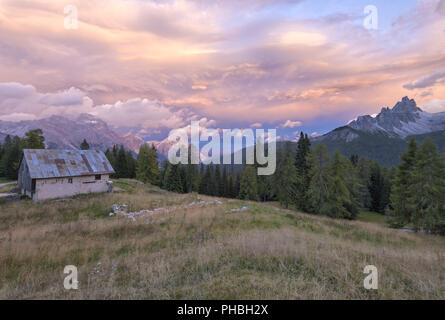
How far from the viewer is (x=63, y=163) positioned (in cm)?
2470

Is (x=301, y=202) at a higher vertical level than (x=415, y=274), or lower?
lower

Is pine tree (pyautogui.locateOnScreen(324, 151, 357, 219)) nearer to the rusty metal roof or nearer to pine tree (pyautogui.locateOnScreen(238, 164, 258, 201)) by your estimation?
pine tree (pyautogui.locateOnScreen(238, 164, 258, 201))

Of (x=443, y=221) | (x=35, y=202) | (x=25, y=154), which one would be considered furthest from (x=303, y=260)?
(x=25, y=154)

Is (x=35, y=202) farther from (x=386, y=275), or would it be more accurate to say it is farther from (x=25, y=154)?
(x=386, y=275)

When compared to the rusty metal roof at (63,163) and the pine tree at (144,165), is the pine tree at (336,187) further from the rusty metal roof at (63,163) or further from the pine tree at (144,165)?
the pine tree at (144,165)

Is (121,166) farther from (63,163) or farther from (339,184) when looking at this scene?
(339,184)

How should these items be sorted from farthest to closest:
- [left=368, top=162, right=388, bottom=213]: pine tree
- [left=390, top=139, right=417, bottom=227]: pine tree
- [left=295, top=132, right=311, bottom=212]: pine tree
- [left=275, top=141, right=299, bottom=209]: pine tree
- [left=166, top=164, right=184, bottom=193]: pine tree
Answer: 1. [left=166, top=164, right=184, bottom=193]: pine tree
2. [left=368, top=162, right=388, bottom=213]: pine tree
3. [left=275, top=141, right=299, bottom=209]: pine tree
4. [left=295, top=132, right=311, bottom=212]: pine tree
5. [left=390, top=139, right=417, bottom=227]: pine tree

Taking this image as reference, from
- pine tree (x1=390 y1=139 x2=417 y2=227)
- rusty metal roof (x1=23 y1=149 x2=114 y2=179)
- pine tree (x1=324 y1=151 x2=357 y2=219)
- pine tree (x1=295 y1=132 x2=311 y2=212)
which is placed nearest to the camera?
rusty metal roof (x1=23 y1=149 x2=114 y2=179)

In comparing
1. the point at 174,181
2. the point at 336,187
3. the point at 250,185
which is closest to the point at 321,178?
the point at 336,187

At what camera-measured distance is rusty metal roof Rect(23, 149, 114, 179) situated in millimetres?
22344

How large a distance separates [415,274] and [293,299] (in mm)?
4072

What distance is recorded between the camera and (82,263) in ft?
24.9

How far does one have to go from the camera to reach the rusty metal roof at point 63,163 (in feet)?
73.3

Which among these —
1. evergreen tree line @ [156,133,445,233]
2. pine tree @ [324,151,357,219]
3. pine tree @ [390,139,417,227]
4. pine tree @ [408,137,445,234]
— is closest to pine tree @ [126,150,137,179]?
evergreen tree line @ [156,133,445,233]
